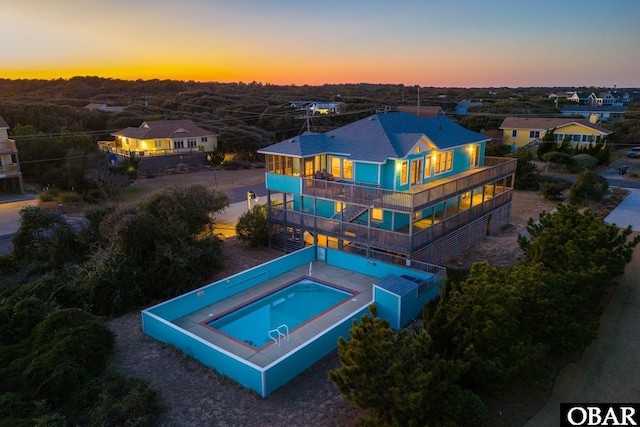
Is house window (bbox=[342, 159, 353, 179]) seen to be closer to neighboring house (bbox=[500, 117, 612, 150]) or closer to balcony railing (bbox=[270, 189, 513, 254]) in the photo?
balcony railing (bbox=[270, 189, 513, 254])

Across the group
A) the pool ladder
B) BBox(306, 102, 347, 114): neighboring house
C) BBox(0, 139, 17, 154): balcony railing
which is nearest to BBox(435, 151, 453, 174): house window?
the pool ladder

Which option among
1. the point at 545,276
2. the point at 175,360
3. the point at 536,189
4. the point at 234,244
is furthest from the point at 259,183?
the point at 545,276

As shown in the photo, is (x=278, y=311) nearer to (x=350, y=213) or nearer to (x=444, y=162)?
(x=350, y=213)

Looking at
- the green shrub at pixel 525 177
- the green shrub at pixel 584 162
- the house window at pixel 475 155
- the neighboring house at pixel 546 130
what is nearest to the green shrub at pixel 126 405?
the house window at pixel 475 155

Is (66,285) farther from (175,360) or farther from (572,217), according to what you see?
(572,217)

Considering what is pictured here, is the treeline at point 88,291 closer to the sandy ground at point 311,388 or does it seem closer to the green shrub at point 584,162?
the sandy ground at point 311,388
